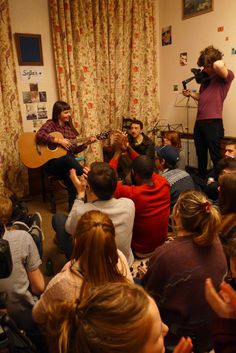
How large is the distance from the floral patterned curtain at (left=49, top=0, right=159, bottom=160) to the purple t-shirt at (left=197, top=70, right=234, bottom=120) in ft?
3.89

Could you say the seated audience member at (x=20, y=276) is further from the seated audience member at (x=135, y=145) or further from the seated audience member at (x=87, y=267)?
the seated audience member at (x=135, y=145)

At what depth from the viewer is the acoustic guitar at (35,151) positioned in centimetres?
338

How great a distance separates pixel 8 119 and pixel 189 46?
2.56 m

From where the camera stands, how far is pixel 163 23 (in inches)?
183

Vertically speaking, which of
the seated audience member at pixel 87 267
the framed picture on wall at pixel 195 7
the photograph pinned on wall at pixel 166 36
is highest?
the framed picture on wall at pixel 195 7

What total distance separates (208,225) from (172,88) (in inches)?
149

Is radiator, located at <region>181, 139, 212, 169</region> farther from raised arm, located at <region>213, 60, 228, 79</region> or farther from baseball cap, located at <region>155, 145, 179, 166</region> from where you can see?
baseball cap, located at <region>155, 145, 179, 166</region>

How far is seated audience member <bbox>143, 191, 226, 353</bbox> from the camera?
1243mm

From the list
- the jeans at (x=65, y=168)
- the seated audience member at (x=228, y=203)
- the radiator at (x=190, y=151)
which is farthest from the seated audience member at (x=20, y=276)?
the radiator at (x=190, y=151)

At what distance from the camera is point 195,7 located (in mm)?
4152

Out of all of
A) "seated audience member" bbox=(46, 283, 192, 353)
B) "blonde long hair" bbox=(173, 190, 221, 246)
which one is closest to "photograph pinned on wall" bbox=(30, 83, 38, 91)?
"blonde long hair" bbox=(173, 190, 221, 246)

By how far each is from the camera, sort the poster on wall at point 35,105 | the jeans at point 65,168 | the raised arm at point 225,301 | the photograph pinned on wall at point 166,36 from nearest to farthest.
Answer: the raised arm at point 225,301 → the jeans at point 65,168 → the poster on wall at point 35,105 → the photograph pinned on wall at point 166,36

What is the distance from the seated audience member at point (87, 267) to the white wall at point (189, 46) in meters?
3.30

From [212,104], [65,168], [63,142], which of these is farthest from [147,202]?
[212,104]
